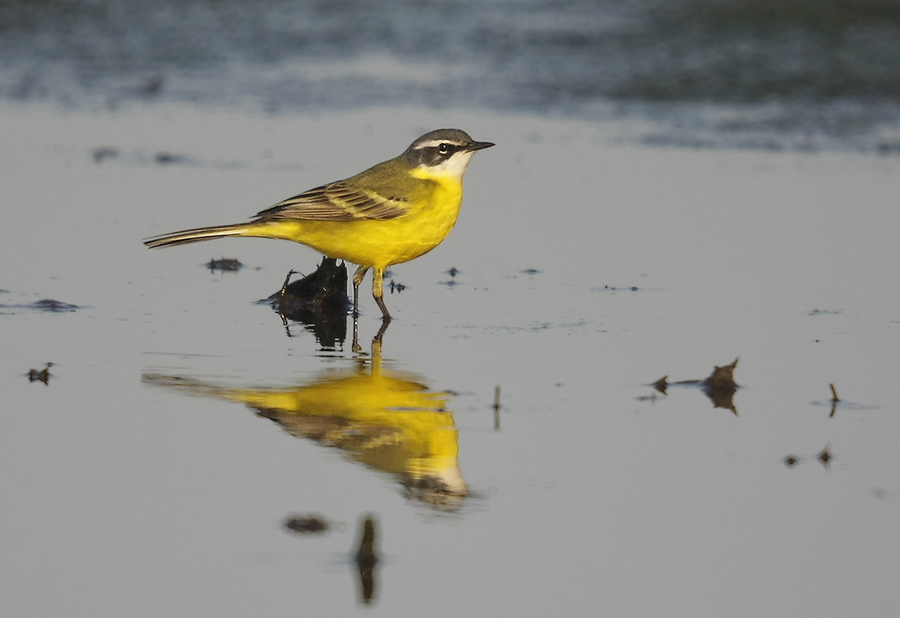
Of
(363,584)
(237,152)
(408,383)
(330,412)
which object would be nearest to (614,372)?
(408,383)

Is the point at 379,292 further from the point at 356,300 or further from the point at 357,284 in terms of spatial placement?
the point at 357,284

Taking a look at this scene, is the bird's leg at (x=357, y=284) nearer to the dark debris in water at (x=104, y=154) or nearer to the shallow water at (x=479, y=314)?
the shallow water at (x=479, y=314)

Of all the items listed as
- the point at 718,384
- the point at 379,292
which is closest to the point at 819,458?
the point at 718,384

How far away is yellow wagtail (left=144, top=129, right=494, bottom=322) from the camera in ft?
28.2

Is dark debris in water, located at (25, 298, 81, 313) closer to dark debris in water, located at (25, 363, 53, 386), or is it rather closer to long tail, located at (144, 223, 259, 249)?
long tail, located at (144, 223, 259, 249)

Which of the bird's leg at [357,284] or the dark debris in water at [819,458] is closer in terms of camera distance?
the dark debris in water at [819,458]

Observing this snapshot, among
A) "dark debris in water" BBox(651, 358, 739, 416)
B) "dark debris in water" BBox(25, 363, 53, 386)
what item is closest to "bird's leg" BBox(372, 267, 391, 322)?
"dark debris in water" BBox(651, 358, 739, 416)

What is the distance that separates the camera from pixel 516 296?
8.89 metres

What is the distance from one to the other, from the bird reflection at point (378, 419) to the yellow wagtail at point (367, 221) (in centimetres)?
170

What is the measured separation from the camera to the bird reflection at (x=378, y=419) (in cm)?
534

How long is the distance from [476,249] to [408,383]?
350 cm

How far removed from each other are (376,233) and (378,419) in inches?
108

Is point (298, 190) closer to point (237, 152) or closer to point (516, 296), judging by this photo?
point (237, 152)

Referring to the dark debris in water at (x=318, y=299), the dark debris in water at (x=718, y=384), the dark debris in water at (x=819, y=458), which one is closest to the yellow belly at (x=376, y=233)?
the dark debris in water at (x=318, y=299)
